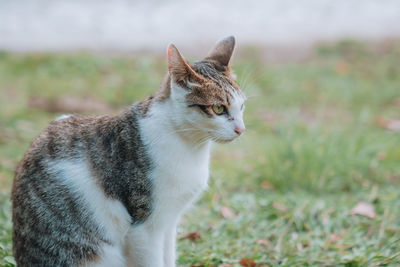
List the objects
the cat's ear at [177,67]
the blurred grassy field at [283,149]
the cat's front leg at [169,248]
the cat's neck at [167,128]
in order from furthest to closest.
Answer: the blurred grassy field at [283,149]
the cat's front leg at [169,248]
the cat's neck at [167,128]
the cat's ear at [177,67]

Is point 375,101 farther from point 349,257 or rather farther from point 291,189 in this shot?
point 349,257

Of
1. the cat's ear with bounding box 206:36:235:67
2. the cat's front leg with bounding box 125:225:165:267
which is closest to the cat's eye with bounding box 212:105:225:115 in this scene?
the cat's ear with bounding box 206:36:235:67

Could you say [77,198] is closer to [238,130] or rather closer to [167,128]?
[167,128]

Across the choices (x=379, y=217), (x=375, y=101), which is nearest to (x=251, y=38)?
(x=375, y=101)

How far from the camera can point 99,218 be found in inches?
77.0

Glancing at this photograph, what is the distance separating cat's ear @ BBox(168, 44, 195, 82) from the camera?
189 centimetres

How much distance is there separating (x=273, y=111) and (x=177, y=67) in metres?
3.34

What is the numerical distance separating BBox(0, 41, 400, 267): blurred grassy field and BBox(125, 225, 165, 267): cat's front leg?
46 centimetres

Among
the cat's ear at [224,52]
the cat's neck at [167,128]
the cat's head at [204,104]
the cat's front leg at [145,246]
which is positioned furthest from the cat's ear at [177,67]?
the cat's front leg at [145,246]

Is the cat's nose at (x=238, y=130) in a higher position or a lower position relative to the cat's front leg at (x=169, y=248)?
higher

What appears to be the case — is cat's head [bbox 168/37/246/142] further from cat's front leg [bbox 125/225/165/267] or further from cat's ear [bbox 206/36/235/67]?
cat's front leg [bbox 125/225/165/267]

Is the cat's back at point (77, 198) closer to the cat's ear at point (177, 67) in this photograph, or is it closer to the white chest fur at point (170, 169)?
the white chest fur at point (170, 169)

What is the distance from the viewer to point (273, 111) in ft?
16.8

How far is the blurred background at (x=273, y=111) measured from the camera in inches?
103
